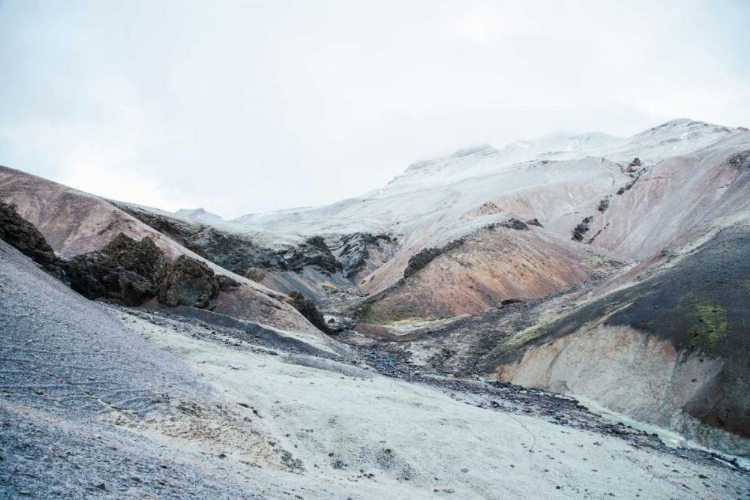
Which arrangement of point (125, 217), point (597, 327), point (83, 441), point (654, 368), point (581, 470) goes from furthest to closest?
1. point (125, 217)
2. point (597, 327)
3. point (654, 368)
4. point (581, 470)
5. point (83, 441)

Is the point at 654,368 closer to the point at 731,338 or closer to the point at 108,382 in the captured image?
the point at 731,338

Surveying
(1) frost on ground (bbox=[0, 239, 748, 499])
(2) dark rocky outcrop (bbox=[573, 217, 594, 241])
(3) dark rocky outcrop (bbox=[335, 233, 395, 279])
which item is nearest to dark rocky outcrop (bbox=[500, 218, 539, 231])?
(2) dark rocky outcrop (bbox=[573, 217, 594, 241])

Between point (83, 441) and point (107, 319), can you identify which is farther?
point (107, 319)

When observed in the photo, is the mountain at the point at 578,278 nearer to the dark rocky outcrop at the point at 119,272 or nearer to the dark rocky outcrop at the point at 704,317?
the dark rocky outcrop at the point at 704,317

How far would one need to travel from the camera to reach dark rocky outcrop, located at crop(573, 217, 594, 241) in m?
78.3

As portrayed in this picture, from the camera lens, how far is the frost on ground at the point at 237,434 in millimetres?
6035

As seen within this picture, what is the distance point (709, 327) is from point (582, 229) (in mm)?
63747

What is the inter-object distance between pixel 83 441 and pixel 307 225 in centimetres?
12115

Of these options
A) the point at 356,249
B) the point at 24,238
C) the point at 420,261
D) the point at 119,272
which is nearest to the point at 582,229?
the point at 356,249

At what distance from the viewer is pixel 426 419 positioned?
13.8m

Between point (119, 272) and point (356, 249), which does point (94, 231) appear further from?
point (356, 249)

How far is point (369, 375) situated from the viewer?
19781 mm

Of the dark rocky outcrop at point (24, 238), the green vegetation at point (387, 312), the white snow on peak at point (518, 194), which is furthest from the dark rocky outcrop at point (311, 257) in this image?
the dark rocky outcrop at point (24, 238)

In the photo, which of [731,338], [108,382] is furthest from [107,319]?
[731,338]
